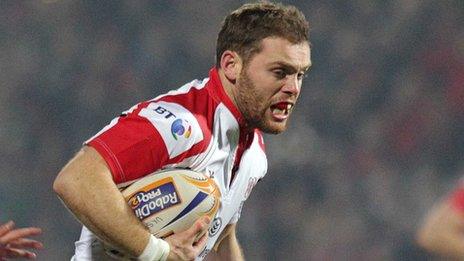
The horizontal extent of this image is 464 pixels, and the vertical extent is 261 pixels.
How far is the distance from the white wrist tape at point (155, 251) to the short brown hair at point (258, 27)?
60 cm

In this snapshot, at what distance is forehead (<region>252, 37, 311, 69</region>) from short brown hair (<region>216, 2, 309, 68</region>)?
1cm

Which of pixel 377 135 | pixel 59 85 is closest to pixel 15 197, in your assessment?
pixel 59 85

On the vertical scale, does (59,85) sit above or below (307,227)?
above

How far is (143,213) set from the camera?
104 inches

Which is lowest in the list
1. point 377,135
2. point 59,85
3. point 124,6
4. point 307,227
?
point 307,227

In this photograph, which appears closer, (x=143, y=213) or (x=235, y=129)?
(x=143, y=213)

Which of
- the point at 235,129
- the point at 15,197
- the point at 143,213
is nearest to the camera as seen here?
the point at 143,213

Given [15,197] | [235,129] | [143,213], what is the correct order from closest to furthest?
[143,213] → [235,129] → [15,197]

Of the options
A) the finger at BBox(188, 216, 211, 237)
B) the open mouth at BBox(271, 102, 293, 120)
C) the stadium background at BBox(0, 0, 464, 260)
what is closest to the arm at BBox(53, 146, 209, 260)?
the finger at BBox(188, 216, 211, 237)

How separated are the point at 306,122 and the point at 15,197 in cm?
148

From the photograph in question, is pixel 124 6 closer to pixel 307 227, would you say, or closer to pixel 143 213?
pixel 307 227

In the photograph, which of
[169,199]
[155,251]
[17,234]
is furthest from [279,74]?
[17,234]

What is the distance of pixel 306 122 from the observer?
16.4 feet

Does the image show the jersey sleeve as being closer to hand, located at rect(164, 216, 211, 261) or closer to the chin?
hand, located at rect(164, 216, 211, 261)
